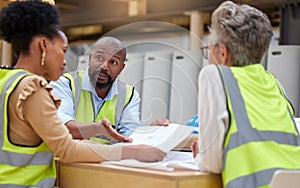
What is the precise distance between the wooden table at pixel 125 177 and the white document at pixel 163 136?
232 mm

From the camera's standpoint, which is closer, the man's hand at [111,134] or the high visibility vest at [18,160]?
the high visibility vest at [18,160]

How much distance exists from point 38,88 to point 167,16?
12.3 feet

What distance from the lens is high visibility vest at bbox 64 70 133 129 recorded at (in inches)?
91.7

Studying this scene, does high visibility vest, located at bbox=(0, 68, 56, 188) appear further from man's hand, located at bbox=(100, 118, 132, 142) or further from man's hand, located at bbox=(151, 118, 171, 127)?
man's hand, located at bbox=(151, 118, 171, 127)

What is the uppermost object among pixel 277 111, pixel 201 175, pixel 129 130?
pixel 277 111

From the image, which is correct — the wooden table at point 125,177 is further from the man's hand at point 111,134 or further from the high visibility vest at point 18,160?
the man's hand at point 111,134

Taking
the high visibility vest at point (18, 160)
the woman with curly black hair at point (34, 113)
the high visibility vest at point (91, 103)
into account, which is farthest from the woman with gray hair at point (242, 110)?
the high visibility vest at point (91, 103)

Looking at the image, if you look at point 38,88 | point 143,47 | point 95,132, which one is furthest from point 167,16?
point 38,88

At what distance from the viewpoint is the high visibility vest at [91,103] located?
2.33 m

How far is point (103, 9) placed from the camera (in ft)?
19.5

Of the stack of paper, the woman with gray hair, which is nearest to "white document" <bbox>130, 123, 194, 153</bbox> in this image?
the stack of paper

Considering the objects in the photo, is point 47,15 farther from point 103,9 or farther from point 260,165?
point 103,9

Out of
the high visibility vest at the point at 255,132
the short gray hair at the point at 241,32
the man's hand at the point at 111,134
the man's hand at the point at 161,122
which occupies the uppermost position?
the short gray hair at the point at 241,32

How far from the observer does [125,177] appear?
155cm
